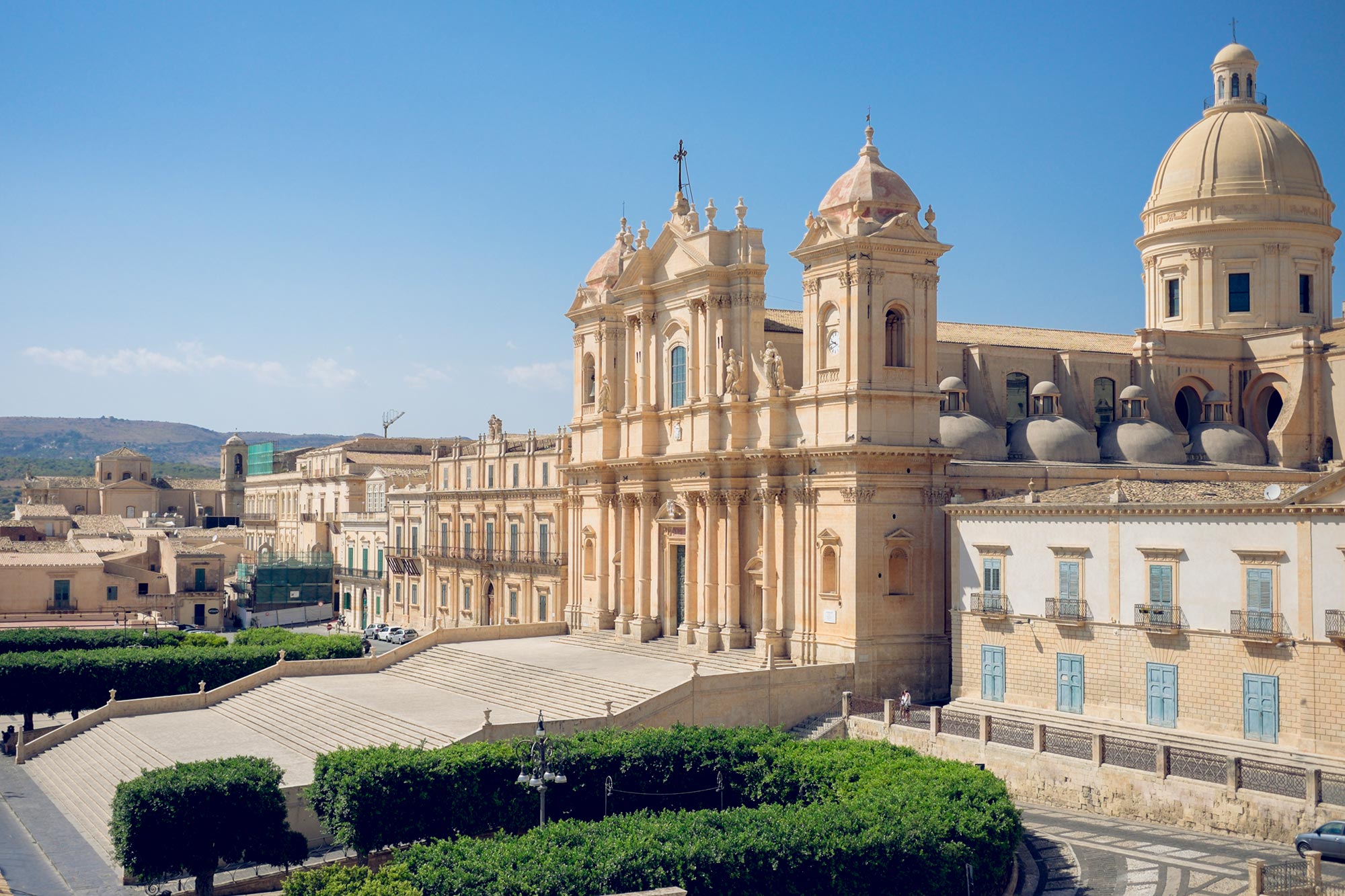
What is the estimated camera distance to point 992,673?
3766 cm

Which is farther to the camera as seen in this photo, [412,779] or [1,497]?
[1,497]

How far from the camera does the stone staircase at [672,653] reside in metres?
42.9

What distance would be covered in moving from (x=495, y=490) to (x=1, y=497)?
140838 mm

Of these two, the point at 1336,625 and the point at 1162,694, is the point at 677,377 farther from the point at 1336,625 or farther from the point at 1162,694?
the point at 1336,625

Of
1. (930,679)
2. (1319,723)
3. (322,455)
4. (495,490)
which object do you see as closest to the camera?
(1319,723)

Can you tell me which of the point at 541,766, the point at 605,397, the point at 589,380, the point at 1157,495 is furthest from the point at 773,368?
the point at 541,766

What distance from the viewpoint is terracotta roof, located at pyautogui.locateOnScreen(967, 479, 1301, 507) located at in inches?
1261

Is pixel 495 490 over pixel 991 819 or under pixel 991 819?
over

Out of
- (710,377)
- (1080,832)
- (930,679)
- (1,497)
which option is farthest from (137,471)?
(1080,832)

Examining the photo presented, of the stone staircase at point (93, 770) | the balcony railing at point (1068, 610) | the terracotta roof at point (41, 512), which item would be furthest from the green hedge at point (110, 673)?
the terracotta roof at point (41, 512)

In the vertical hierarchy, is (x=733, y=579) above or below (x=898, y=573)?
below

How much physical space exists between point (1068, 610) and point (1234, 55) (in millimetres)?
32408

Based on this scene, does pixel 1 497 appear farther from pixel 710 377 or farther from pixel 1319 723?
pixel 1319 723

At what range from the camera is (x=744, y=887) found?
79.3 ft
